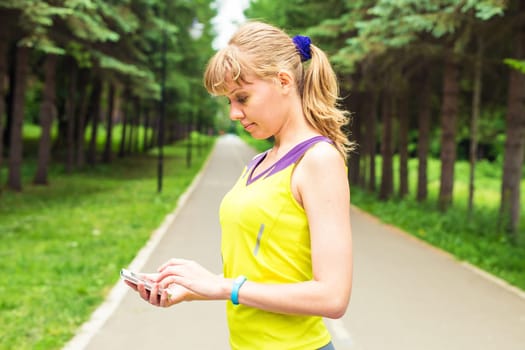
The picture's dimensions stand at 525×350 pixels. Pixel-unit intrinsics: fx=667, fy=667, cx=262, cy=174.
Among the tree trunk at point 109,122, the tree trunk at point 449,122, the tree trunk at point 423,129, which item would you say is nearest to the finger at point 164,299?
the tree trunk at point 449,122

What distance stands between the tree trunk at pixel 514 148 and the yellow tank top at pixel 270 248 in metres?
12.6

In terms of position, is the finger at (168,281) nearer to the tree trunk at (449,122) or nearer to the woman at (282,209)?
the woman at (282,209)

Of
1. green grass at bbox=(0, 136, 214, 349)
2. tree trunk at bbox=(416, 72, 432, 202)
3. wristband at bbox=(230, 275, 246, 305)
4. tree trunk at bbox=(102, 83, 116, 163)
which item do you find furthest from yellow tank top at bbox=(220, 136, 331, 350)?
tree trunk at bbox=(102, 83, 116, 163)

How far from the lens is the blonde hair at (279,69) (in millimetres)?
1985

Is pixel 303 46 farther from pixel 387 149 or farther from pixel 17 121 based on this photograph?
pixel 387 149

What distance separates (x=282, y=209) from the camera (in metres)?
1.93

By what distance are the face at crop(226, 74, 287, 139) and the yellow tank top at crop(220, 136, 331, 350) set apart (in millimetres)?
129

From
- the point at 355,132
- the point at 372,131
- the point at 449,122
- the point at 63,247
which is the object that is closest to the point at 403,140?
the point at 372,131

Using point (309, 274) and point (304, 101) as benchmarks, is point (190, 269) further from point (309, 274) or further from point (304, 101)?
point (304, 101)

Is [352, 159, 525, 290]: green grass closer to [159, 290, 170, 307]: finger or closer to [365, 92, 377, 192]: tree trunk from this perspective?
Answer: [365, 92, 377, 192]: tree trunk

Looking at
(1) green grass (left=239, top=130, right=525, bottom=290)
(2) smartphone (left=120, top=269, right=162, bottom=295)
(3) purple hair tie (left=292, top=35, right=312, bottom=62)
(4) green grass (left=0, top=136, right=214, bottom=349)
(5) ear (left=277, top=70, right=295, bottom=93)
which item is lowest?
(4) green grass (left=0, top=136, right=214, bottom=349)

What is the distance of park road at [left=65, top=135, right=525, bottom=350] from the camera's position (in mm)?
6680

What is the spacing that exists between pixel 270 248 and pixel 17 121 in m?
20.2

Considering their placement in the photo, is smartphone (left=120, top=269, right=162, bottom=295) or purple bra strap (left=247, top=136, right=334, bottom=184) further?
smartphone (left=120, top=269, right=162, bottom=295)
